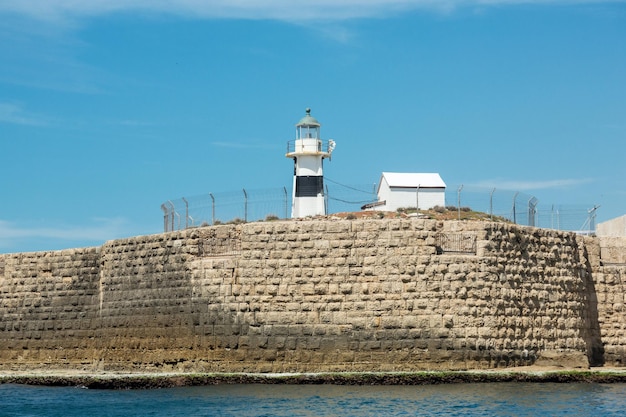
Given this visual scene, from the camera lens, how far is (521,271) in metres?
23.4

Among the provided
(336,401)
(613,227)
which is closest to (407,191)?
(613,227)

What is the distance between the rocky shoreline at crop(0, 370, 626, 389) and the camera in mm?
21672

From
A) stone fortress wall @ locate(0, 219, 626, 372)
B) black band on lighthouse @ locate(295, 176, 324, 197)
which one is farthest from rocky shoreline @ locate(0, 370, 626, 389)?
black band on lighthouse @ locate(295, 176, 324, 197)

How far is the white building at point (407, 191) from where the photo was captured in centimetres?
2845

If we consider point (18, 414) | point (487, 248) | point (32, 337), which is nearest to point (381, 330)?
point (487, 248)

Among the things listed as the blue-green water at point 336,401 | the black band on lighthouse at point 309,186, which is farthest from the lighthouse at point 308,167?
the blue-green water at point 336,401

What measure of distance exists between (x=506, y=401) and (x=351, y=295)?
4501mm

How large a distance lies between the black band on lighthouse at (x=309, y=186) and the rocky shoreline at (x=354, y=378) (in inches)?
349

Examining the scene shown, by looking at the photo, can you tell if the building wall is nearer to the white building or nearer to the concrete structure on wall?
the white building

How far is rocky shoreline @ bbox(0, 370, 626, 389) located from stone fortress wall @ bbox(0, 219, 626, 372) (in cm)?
72

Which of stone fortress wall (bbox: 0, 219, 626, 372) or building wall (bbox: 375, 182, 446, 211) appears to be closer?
stone fortress wall (bbox: 0, 219, 626, 372)

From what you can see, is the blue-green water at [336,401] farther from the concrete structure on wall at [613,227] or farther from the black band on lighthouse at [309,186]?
the black band on lighthouse at [309,186]

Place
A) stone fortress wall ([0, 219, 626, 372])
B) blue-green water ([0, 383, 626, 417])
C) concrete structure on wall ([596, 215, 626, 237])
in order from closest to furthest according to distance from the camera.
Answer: blue-green water ([0, 383, 626, 417]) < stone fortress wall ([0, 219, 626, 372]) < concrete structure on wall ([596, 215, 626, 237])

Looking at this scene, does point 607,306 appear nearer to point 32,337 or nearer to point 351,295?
point 351,295
